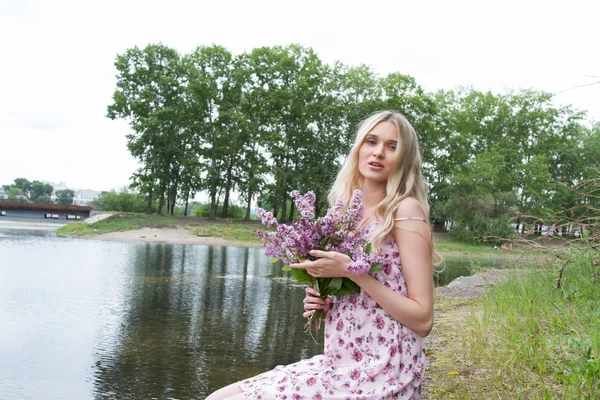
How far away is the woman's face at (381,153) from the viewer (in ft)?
7.70

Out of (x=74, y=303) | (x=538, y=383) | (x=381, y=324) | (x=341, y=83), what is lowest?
(x=74, y=303)

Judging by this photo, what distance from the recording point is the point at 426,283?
2076mm

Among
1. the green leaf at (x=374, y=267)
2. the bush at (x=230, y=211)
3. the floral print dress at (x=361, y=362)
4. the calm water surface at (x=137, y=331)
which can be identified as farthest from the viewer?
the bush at (x=230, y=211)

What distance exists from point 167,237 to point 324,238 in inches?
1073

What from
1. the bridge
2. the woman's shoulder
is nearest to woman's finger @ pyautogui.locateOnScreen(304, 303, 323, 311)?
the woman's shoulder

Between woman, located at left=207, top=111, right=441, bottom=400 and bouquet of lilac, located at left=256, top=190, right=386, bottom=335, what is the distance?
0.06 m

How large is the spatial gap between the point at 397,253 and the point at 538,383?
2.08 metres

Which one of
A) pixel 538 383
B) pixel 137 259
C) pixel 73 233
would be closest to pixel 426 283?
pixel 538 383

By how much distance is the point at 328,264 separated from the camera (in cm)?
199

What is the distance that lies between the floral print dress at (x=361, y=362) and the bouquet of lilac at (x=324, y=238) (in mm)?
89

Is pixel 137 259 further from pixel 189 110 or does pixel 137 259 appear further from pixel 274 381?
pixel 189 110

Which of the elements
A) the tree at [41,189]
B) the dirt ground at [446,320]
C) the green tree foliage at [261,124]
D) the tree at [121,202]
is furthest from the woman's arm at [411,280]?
the tree at [41,189]

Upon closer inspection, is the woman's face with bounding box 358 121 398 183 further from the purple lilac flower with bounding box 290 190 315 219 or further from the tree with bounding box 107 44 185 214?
the tree with bounding box 107 44 185 214

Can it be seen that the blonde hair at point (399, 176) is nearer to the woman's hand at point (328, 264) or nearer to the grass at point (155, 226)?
the woman's hand at point (328, 264)
